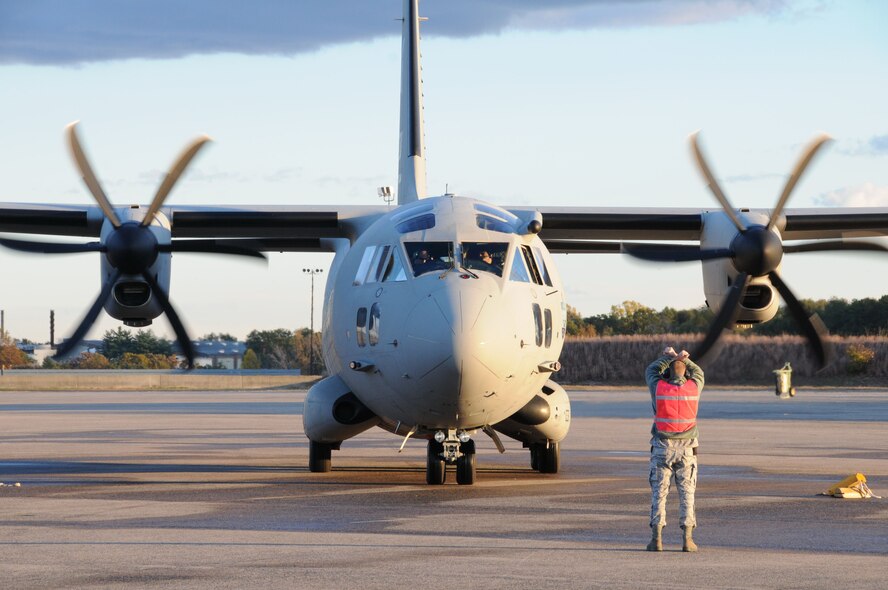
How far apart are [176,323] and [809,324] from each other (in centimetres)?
943

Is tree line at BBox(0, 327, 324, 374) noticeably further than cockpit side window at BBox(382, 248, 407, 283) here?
Yes

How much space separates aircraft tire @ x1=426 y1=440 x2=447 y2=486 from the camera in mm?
15789

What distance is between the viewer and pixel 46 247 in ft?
60.7

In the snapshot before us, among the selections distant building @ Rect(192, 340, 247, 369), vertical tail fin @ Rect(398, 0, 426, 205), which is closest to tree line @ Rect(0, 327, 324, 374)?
distant building @ Rect(192, 340, 247, 369)

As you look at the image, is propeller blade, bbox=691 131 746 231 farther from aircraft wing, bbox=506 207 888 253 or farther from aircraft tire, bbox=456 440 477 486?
aircraft tire, bbox=456 440 477 486

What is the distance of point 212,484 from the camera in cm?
1616

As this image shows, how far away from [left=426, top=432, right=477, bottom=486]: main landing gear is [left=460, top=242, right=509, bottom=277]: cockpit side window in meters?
2.30

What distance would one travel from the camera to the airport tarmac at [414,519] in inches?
356

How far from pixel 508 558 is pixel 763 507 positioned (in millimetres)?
4690

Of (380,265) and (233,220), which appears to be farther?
(233,220)

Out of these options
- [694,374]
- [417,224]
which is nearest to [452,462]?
[417,224]

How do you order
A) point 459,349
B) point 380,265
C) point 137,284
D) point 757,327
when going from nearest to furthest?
point 459,349 < point 380,265 < point 137,284 < point 757,327

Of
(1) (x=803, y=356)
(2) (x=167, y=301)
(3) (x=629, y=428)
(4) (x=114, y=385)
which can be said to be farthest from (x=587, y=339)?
(2) (x=167, y=301)

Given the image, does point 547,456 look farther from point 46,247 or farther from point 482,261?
point 46,247
